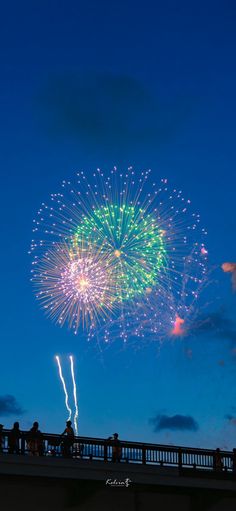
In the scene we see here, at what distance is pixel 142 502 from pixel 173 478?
154 cm

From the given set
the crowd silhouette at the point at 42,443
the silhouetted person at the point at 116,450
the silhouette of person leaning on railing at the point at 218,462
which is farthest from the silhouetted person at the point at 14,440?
the silhouette of person leaning on railing at the point at 218,462

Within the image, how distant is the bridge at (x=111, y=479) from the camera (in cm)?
Answer: 3231

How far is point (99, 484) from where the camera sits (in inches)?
1346

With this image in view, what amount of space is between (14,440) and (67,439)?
99.9 inches

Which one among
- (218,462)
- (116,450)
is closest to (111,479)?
(116,450)

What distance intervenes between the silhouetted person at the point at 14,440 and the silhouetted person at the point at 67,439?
2182mm

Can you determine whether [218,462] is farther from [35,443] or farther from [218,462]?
Result: [35,443]

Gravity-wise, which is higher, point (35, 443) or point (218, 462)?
point (218, 462)

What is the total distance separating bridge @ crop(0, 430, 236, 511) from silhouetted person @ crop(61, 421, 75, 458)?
0.16 metres

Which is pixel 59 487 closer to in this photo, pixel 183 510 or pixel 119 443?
pixel 119 443

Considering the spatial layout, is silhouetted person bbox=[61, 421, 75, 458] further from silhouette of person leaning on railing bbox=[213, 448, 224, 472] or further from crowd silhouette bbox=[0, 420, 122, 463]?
silhouette of person leaning on railing bbox=[213, 448, 224, 472]

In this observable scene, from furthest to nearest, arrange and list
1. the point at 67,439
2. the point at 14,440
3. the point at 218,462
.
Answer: the point at 218,462 → the point at 67,439 → the point at 14,440

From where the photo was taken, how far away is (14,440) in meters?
32.2

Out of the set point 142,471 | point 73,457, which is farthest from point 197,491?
point 73,457
